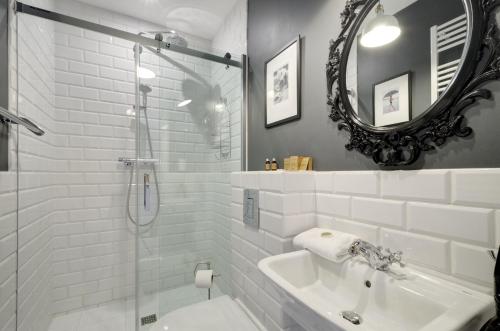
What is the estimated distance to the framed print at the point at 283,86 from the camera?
128cm

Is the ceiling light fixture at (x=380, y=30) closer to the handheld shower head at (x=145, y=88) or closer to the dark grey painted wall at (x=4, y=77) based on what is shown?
the handheld shower head at (x=145, y=88)

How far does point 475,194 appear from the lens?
61 cm

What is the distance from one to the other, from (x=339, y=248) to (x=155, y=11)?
2.41 m

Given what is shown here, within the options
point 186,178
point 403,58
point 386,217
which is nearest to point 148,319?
point 186,178

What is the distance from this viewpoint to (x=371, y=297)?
743 mm

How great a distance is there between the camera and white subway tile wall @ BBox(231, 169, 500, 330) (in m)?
0.61

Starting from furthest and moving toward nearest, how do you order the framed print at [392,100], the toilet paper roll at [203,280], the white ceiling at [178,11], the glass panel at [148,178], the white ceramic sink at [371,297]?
1. the white ceiling at [178,11]
2. the glass panel at [148,178]
3. the toilet paper roll at [203,280]
4. the framed print at [392,100]
5. the white ceramic sink at [371,297]

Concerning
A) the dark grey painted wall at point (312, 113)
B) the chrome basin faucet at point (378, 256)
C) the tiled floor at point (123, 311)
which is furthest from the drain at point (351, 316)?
the tiled floor at point (123, 311)

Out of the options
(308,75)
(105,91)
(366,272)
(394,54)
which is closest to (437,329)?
(366,272)

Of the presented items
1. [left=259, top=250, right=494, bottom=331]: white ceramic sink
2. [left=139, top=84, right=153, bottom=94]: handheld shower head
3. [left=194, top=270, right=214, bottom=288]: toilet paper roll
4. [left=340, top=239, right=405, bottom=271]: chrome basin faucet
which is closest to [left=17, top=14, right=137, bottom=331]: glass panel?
[left=139, top=84, right=153, bottom=94]: handheld shower head

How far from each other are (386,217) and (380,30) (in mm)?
717

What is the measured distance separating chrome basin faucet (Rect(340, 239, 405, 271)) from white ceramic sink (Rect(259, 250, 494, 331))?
2 cm

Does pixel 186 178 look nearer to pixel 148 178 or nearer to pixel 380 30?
pixel 148 178

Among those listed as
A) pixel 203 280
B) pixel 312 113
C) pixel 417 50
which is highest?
pixel 417 50
